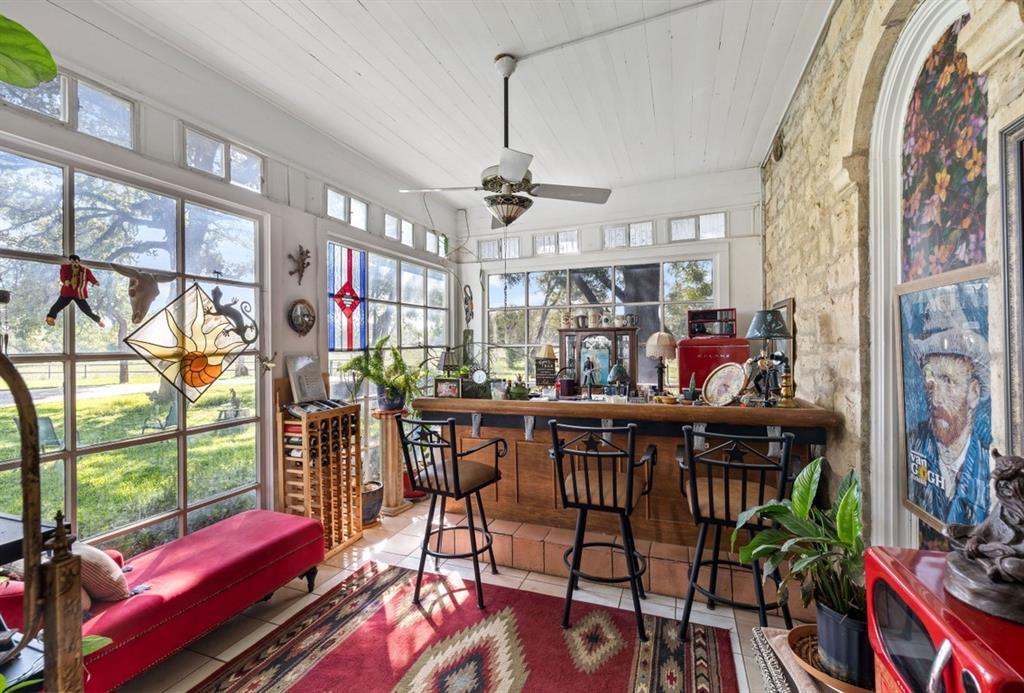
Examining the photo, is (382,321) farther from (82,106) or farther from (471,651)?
(471,651)

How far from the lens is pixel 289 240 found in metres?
3.37

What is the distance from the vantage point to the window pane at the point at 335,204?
3783 millimetres

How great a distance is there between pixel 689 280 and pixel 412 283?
2970 millimetres

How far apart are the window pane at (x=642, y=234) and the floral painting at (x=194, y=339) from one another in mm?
3841

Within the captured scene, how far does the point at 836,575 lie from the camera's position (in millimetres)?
1556

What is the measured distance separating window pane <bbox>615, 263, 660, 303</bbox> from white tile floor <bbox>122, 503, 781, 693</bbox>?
10.3 feet

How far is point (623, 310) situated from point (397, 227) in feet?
8.51

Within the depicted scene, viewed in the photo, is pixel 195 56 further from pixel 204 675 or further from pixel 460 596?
pixel 460 596

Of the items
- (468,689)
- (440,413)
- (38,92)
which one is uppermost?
(38,92)

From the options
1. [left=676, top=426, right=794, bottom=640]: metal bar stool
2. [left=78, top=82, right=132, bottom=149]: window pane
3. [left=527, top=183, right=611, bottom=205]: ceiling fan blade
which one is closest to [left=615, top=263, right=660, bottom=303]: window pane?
[left=527, top=183, right=611, bottom=205]: ceiling fan blade

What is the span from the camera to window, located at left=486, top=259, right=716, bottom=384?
4895 mm

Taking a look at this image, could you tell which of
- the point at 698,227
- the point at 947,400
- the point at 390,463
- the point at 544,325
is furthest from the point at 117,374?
the point at 698,227

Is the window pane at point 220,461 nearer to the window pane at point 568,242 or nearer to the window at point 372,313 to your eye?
the window at point 372,313

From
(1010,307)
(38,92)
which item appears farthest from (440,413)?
(1010,307)
